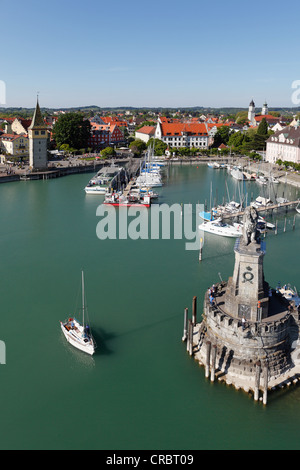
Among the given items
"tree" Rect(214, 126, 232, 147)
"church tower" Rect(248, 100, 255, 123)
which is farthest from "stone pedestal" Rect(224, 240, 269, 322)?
"church tower" Rect(248, 100, 255, 123)

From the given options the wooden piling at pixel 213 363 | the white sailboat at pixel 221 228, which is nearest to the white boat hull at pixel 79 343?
the wooden piling at pixel 213 363

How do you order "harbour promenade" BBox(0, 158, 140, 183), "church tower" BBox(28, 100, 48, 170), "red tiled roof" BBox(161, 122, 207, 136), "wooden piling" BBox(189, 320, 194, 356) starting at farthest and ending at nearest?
"red tiled roof" BBox(161, 122, 207, 136), "church tower" BBox(28, 100, 48, 170), "harbour promenade" BBox(0, 158, 140, 183), "wooden piling" BBox(189, 320, 194, 356)

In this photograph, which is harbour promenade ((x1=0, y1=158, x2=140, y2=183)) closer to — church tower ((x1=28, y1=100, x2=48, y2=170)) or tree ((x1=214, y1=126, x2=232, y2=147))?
church tower ((x1=28, y1=100, x2=48, y2=170))

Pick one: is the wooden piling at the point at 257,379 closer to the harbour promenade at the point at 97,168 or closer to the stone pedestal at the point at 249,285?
the stone pedestal at the point at 249,285

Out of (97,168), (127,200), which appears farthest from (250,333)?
(97,168)

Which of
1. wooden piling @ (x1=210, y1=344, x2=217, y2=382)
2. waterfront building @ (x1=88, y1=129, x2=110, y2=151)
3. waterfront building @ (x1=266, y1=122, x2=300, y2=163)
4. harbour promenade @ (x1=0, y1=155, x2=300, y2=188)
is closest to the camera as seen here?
wooden piling @ (x1=210, y1=344, x2=217, y2=382)

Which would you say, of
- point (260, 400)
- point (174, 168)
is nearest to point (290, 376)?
point (260, 400)
